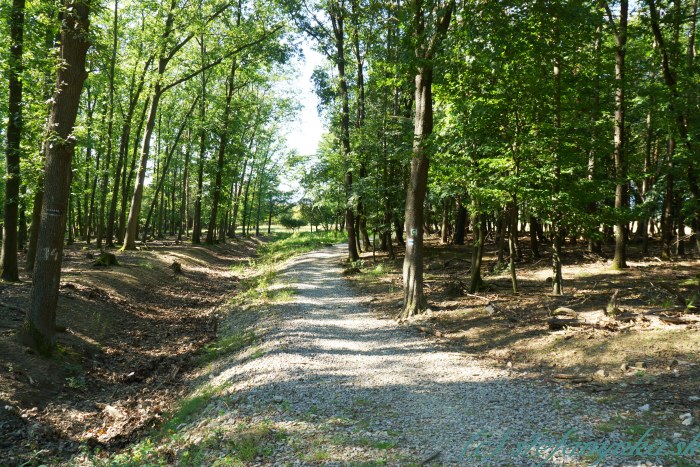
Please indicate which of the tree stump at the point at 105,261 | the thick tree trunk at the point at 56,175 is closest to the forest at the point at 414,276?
the thick tree trunk at the point at 56,175

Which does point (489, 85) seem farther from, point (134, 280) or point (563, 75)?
point (134, 280)

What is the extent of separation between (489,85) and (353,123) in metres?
15.8

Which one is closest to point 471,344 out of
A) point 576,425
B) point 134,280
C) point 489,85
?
point 576,425

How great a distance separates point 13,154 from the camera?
10469mm

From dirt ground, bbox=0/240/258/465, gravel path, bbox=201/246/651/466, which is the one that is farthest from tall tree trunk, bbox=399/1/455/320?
dirt ground, bbox=0/240/258/465

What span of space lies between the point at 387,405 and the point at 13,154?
35.4ft

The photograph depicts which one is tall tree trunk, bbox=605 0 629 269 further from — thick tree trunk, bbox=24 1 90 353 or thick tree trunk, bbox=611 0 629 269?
thick tree trunk, bbox=24 1 90 353

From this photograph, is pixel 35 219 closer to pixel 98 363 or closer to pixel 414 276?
pixel 98 363

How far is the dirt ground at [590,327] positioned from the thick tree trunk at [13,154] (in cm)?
960

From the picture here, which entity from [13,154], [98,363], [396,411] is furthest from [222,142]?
[396,411]

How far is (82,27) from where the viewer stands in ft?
24.2

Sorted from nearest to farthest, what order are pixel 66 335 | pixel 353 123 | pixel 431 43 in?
1. pixel 66 335
2. pixel 431 43
3. pixel 353 123

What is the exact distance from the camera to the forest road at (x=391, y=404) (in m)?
4.43

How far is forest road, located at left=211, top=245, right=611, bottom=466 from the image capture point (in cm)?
443
